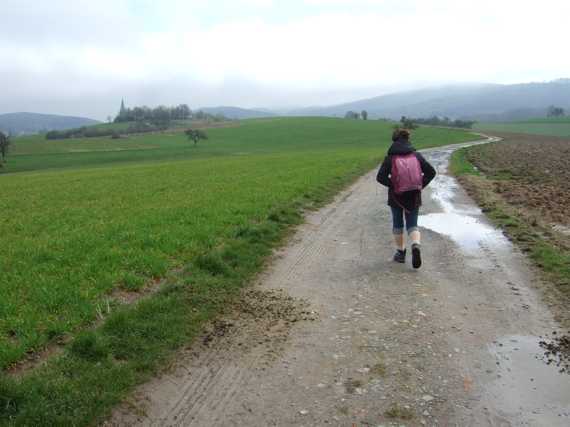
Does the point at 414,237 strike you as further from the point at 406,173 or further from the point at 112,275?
the point at 112,275

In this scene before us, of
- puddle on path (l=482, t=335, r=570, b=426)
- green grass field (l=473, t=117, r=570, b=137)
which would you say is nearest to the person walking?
puddle on path (l=482, t=335, r=570, b=426)

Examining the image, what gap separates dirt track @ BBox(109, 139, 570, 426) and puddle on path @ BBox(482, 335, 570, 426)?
0.01 meters

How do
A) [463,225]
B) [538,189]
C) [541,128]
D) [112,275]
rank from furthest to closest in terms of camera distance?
[541,128]
[538,189]
[463,225]
[112,275]

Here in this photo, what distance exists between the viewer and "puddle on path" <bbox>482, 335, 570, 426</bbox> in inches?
164

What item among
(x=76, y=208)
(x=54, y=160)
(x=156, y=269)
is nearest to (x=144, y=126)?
(x=54, y=160)

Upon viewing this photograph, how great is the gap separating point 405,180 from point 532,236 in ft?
13.0

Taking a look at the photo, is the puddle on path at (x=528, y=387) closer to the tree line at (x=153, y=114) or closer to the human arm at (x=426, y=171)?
the human arm at (x=426, y=171)

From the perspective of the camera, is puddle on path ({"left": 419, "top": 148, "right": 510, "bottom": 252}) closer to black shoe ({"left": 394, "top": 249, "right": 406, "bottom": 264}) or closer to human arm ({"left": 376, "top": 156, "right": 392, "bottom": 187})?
black shoe ({"left": 394, "top": 249, "right": 406, "bottom": 264})

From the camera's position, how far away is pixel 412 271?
8242 millimetres

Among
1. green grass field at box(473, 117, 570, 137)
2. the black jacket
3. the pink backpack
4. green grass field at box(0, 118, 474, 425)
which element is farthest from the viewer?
green grass field at box(473, 117, 570, 137)

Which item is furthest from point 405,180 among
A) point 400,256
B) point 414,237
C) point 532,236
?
point 532,236

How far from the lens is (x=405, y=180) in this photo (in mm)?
8438

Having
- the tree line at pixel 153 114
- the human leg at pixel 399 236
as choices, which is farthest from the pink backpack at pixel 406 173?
the tree line at pixel 153 114

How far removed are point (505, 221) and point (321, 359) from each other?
8.99 m
